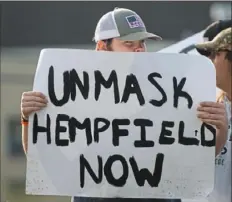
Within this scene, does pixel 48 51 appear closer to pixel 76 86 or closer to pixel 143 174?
pixel 76 86

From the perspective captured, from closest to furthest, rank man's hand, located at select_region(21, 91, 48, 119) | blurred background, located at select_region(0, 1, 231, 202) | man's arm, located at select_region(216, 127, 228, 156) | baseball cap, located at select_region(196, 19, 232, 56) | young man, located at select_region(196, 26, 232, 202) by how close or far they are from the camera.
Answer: man's hand, located at select_region(21, 91, 48, 119) < man's arm, located at select_region(216, 127, 228, 156) < young man, located at select_region(196, 26, 232, 202) < baseball cap, located at select_region(196, 19, 232, 56) < blurred background, located at select_region(0, 1, 231, 202)

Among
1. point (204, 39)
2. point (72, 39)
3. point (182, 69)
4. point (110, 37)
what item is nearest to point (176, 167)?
point (182, 69)

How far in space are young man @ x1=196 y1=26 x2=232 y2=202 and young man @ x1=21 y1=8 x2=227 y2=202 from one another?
1.83 feet

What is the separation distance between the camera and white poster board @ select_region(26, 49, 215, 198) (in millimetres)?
3330

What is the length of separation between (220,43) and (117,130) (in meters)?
1.00

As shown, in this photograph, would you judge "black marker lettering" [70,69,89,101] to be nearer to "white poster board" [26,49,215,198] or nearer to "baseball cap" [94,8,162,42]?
"white poster board" [26,49,215,198]

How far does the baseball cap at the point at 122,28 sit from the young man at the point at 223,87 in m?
0.56

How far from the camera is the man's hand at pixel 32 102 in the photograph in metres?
3.29

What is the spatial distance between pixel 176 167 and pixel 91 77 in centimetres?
43

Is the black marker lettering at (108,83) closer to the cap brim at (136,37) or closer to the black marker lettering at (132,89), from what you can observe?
the black marker lettering at (132,89)

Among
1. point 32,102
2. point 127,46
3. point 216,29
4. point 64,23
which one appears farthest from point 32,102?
point 64,23

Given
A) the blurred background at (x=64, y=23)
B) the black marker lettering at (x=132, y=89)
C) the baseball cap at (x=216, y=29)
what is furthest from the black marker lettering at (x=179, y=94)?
the blurred background at (x=64, y=23)

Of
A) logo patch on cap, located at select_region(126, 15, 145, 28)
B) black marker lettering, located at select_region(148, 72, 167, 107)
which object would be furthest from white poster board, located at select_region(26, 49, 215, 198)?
logo patch on cap, located at select_region(126, 15, 145, 28)

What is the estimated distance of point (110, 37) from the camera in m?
3.56
